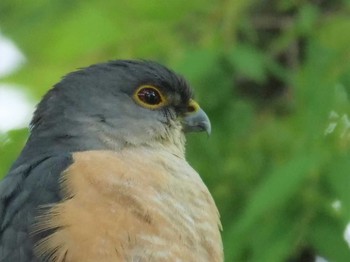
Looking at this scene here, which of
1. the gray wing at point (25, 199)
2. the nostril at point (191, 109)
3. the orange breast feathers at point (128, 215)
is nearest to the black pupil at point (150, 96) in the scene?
the nostril at point (191, 109)

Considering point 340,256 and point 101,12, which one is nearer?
point 340,256

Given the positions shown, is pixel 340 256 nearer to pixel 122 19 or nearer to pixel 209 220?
pixel 209 220

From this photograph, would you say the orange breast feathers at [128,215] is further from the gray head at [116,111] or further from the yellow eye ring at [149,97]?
the yellow eye ring at [149,97]

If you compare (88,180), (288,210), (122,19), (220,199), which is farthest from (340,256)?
(122,19)

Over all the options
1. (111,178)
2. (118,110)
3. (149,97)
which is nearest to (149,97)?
(149,97)

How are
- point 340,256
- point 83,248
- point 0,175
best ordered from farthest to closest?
point 0,175 → point 340,256 → point 83,248

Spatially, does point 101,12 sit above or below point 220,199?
above

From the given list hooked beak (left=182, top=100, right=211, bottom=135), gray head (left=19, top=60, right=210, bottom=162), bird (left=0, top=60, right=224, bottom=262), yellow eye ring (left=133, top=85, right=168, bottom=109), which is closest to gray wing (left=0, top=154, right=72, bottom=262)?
bird (left=0, top=60, right=224, bottom=262)

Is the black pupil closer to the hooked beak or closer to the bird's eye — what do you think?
the bird's eye
